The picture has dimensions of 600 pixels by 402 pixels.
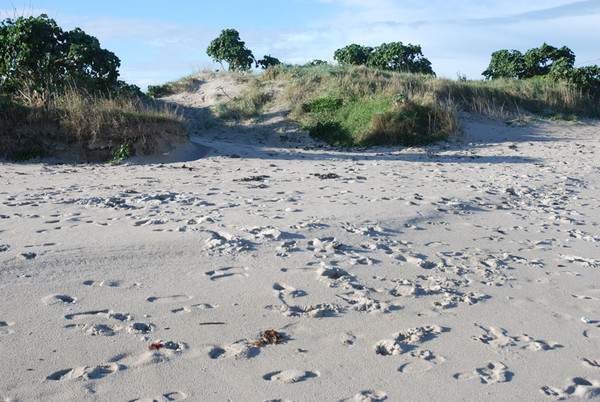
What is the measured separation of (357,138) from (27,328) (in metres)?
10.6

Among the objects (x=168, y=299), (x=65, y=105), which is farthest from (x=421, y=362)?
(x=65, y=105)

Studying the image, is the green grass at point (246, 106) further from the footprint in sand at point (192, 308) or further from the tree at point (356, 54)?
the footprint in sand at point (192, 308)

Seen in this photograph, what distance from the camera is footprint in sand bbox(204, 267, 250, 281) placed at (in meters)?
3.54

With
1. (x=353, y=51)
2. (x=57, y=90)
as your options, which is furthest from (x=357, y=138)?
(x=353, y=51)

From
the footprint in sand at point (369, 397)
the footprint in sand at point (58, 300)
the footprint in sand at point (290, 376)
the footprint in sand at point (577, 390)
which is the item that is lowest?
the footprint in sand at point (577, 390)

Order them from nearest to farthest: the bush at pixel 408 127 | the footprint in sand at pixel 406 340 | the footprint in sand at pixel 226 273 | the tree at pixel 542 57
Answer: the footprint in sand at pixel 406 340 → the footprint in sand at pixel 226 273 → the bush at pixel 408 127 → the tree at pixel 542 57

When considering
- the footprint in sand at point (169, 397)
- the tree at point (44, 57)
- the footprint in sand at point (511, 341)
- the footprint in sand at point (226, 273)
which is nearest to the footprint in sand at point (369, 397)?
the footprint in sand at point (169, 397)

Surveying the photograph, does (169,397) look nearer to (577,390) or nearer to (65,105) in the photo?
(577,390)

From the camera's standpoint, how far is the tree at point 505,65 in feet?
76.3

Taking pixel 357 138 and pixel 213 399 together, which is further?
pixel 357 138

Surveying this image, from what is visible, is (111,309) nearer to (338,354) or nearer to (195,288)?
(195,288)

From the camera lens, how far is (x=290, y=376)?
240 centimetres

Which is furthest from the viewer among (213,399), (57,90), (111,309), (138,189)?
(57,90)

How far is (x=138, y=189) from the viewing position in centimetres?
625
